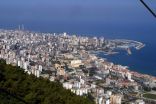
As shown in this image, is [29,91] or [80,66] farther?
[80,66]

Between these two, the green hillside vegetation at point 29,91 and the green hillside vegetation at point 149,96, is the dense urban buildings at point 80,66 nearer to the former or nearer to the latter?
the green hillside vegetation at point 149,96

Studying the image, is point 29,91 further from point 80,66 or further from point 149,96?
point 80,66

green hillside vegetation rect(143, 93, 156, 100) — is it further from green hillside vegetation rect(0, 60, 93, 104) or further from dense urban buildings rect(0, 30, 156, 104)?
green hillside vegetation rect(0, 60, 93, 104)

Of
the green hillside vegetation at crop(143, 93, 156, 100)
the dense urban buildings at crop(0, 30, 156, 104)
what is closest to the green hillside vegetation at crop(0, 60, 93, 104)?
the dense urban buildings at crop(0, 30, 156, 104)

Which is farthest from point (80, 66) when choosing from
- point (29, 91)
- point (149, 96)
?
point (29, 91)

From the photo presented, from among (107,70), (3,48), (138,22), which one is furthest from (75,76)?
(138,22)

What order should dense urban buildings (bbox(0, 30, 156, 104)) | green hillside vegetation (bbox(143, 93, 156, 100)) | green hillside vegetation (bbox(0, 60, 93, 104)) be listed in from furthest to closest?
1. green hillside vegetation (bbox(143, 93, 156, 100))
2. dense urban buildings (bbox(0, 30, 156, 104))
3. green hillside vegetation (bbox(0, 60, 93, 104))

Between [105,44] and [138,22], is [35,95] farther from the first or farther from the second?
[138,22]

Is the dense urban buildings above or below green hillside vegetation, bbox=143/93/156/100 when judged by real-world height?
above
